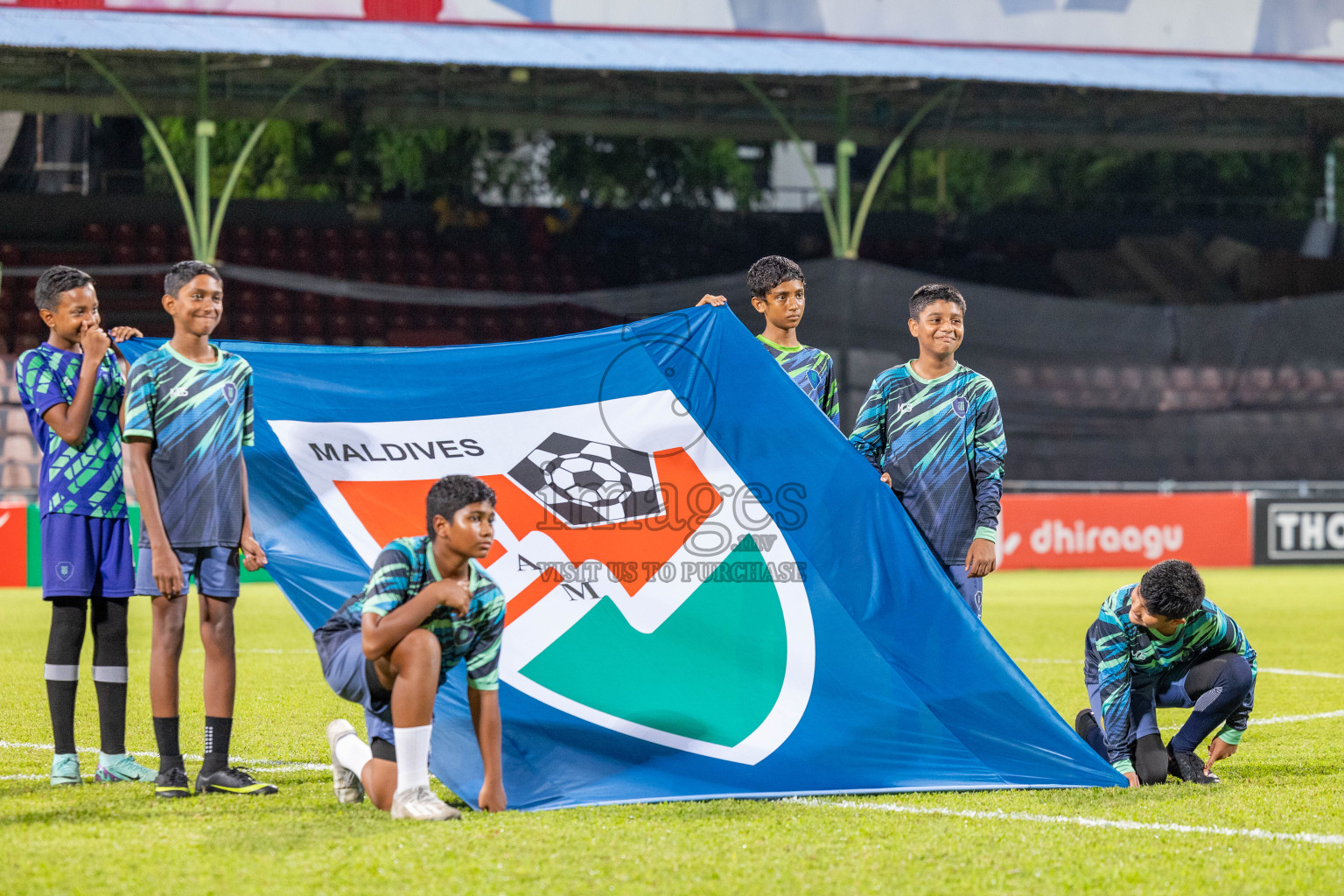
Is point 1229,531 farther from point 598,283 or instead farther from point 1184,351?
point 598,283

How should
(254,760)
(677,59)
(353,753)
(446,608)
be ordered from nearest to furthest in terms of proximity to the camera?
(446,608)
(353,753)
(254,760)
(677,59)

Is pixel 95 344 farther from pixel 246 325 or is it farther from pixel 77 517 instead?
pixel 246 325

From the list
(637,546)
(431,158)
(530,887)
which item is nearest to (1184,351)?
(431,158)

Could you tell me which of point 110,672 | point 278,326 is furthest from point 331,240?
point 110,672

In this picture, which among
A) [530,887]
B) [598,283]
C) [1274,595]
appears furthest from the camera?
[598,283]

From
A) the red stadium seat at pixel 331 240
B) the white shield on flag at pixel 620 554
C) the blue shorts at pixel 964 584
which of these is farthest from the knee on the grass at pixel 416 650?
the red stadium seat at pixel 331 240

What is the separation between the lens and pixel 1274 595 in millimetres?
14172

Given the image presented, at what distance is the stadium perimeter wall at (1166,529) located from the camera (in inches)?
675

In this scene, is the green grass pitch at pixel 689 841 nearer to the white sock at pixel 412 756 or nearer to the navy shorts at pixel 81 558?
the white sock at pixel 412 756

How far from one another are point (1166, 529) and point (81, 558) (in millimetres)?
14418

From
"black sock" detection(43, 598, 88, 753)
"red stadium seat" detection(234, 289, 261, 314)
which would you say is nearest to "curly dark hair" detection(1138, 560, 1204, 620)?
"black sock" detection(43, 598, 88, 753)

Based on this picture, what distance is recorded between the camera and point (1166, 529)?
56.9 ft

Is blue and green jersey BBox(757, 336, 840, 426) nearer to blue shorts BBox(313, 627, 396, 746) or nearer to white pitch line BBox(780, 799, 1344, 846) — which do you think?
white pitch line BBox(780, 799, 1344, 846)

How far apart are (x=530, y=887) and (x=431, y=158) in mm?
22779
